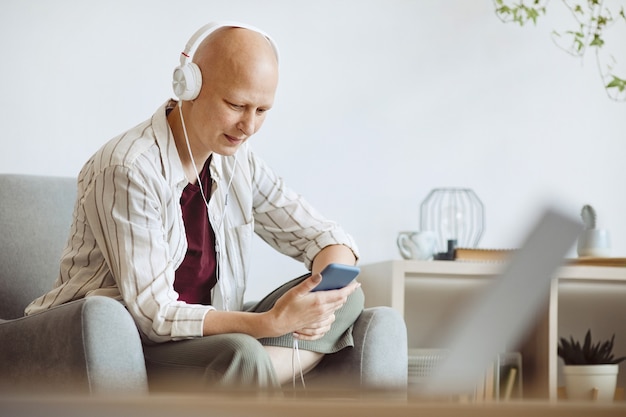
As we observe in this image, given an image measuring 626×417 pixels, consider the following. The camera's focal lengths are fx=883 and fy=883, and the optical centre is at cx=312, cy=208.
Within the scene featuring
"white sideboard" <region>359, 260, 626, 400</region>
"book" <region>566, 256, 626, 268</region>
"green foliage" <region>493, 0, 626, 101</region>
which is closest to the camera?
"white sideboard" <region>359, 260, 626, 400</region>

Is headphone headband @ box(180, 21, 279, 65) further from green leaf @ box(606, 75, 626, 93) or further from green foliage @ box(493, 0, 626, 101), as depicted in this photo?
green leaf @ box(606, 75, 626, 93)

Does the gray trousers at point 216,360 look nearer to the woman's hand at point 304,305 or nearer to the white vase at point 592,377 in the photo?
the woman's hand at point 304,305

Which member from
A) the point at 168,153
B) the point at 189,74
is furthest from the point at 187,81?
the point at 168,153

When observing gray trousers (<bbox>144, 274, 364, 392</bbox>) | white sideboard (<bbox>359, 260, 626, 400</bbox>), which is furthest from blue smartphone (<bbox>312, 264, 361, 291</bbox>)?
white sideboard (<bbox>359, 260, 626, 400</bbox>)

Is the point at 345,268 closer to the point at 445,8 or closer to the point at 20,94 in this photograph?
the point at 20,94

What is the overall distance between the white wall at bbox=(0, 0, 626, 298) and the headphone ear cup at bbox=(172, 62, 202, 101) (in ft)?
2.96

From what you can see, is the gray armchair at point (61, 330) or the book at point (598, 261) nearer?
the gray armchair at point (61, 330)

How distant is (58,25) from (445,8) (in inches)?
48.5

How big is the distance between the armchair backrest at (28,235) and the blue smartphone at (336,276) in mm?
816

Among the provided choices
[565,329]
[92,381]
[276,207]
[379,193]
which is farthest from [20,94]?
[565,329]

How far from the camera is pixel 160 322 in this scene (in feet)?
5.18

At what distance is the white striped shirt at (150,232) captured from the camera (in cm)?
160

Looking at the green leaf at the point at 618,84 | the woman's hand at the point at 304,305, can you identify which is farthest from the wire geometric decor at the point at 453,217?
the woman's hand at the point at 304,305

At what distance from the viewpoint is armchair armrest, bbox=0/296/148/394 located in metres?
1.42
